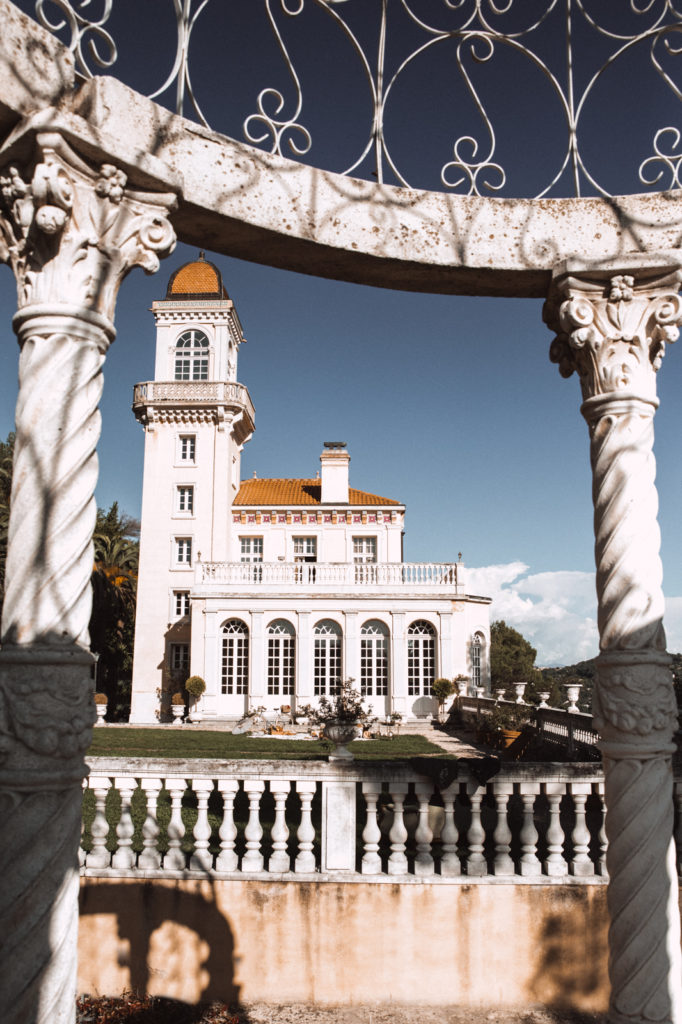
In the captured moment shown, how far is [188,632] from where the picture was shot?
36.7 m

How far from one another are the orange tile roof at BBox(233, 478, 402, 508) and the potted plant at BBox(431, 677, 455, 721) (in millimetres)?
11747

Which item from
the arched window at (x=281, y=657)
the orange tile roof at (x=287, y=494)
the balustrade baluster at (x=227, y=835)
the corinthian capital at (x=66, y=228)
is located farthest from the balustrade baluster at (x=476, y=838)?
the orange tile roof at (x=287, y=494)

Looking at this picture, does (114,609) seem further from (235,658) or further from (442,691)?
(442,691)

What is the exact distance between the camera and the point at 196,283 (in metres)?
40.3

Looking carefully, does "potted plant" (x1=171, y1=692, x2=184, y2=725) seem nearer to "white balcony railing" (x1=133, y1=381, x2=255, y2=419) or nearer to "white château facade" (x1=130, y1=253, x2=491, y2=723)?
"white château facade" (x1=130, y1=253, x2=491, y2=723)

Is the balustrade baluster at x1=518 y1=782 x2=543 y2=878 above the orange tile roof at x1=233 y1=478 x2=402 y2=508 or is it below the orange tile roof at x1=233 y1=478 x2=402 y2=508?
below

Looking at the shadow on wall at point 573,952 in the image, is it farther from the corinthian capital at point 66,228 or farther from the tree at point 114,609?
the tree at point 114,609

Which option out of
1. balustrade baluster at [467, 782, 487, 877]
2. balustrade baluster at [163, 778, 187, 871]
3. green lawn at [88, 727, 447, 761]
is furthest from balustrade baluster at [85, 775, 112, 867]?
→ green lawn at [88, 727, 447, 761]

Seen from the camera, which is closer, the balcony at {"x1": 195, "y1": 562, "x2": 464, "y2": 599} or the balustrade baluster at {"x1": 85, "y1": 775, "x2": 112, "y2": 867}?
the balustrade baluster at {"x1": 85, "y1": 775, "x2": 112, "y2": 867}

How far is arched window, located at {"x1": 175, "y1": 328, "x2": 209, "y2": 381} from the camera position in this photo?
39.4 meters

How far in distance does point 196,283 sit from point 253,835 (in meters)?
38.3

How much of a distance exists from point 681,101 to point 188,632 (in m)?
34.3

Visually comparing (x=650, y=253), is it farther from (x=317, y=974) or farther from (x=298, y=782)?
(x=317, y=974)

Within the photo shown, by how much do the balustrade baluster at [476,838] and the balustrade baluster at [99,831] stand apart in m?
2.39
